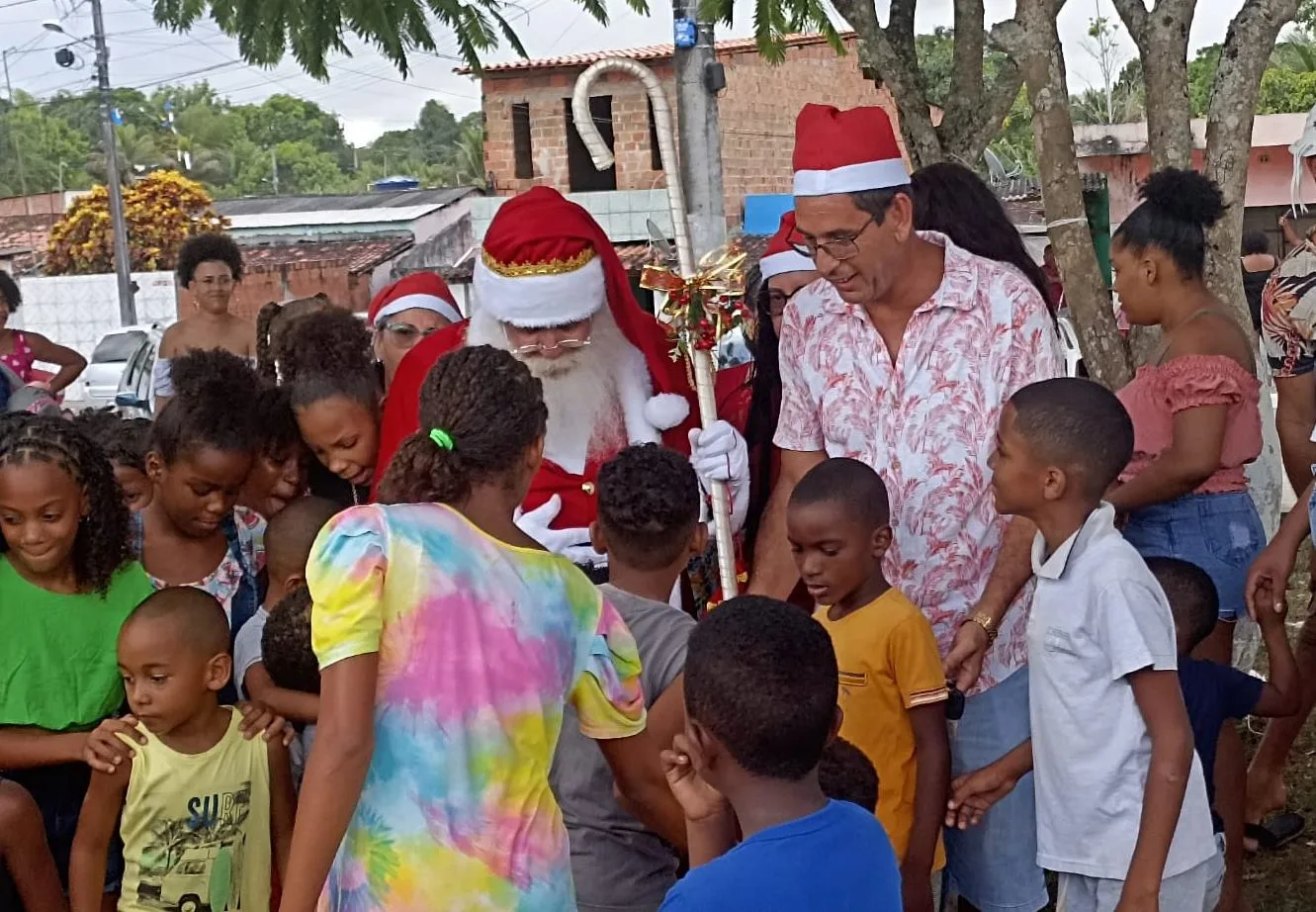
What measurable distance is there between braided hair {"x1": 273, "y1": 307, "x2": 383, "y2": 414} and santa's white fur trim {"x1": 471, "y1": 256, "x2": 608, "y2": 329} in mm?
439

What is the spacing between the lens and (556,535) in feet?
12.9

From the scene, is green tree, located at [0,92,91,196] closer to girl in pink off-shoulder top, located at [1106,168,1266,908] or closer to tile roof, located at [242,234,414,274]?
tile roof, located at [242,234,414,274]

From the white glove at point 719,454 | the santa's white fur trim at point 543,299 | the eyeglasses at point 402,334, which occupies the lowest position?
the white glove at point 719,454

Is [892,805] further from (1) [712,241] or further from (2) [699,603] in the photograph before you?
(1) [712,241]

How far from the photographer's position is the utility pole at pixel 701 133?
7.09 meters

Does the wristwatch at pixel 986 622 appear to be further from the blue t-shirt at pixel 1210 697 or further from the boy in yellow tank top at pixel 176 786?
the boy in yellow tank top at pixel 176 786

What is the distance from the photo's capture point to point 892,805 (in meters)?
3.11

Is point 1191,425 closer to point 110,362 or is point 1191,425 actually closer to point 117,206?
point 110,362

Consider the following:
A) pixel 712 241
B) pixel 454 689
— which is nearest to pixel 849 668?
pixel 454 689

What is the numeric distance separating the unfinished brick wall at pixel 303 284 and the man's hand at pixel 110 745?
24691mm

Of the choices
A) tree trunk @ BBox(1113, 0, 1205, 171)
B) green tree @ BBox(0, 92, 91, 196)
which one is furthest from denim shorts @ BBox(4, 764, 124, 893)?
green tree @ BBox(0, 92, 91, 196)

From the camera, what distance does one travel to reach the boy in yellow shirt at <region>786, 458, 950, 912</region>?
3.04m

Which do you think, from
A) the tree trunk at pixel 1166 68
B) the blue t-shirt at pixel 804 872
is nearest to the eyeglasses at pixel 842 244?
the blue t-shirt at pixel 804 872

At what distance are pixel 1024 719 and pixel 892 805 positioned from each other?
36 cm
